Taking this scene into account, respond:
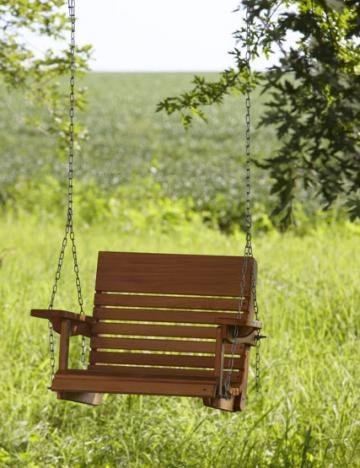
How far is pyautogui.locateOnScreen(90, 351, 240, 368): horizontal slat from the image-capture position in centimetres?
452

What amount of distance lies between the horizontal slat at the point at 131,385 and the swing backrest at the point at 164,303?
69 cm

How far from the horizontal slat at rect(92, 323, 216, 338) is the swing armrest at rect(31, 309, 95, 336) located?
7 centimetres

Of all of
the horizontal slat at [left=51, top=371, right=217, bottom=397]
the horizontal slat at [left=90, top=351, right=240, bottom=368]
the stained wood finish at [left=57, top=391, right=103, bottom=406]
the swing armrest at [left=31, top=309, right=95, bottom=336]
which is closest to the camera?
the horizontal slat at [left=51, top=371, right=217, bottom=397]

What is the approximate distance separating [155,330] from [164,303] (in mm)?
139

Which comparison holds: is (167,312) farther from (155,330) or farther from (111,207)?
(111,207)

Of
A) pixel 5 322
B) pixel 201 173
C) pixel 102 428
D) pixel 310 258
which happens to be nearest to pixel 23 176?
pixel 201 173

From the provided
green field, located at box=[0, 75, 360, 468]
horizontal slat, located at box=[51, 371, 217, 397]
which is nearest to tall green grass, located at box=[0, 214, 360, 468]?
green field, located at box=[0, 75, 360, 468]

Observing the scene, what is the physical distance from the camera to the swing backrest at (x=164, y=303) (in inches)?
179

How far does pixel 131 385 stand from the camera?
3705 millimetres

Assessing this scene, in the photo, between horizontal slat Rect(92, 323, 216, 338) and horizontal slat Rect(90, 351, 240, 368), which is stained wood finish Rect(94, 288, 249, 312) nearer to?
horizontal slat Rect(92, 323, 216, 338)

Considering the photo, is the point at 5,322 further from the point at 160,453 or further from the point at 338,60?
the point at 338,60

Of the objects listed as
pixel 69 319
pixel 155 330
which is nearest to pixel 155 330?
pixel 155 330

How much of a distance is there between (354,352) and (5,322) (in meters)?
2.34

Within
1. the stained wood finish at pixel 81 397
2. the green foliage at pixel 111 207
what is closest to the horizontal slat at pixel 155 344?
the stained wood finish at pixel 81 397
